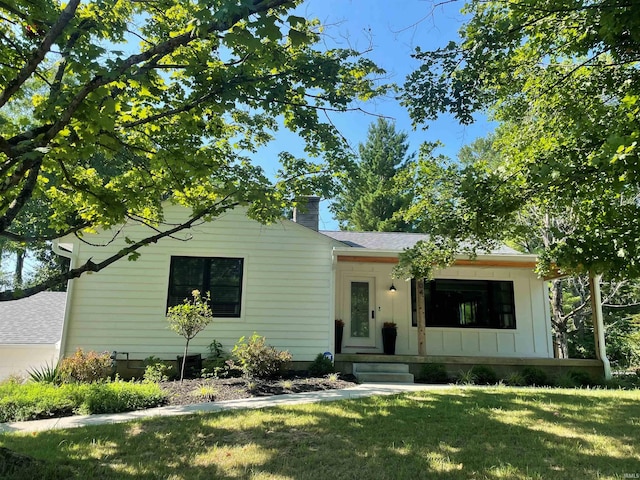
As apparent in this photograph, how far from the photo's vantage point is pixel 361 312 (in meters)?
11.3

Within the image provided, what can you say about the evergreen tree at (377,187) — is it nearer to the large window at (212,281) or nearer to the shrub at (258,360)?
the large window at (212,281)

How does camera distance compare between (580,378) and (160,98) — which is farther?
(580,378)

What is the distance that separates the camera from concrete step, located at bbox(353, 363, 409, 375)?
9320 millimetres

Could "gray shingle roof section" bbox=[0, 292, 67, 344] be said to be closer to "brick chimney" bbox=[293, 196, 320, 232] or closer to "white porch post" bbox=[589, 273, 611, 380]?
"brick chimney" bbox=[293, 196, 320, 232]

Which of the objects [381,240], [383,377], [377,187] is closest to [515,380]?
[383,377]

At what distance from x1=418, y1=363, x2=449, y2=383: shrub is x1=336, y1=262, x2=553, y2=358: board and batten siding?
1.60m

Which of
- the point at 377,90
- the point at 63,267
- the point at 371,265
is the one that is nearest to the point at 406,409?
the point at 377,90

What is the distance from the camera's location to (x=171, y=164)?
14.9 ft

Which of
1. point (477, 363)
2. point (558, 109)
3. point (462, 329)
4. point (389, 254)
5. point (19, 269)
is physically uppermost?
point (558, 109)

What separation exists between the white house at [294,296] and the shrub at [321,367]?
421 millimetres

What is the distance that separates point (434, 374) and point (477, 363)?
3.77 feet

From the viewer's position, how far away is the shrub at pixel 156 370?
8352mm

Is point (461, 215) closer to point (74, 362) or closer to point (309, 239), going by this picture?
point (309, 239)

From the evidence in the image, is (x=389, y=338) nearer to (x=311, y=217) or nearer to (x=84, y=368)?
(x=311, y=217)
